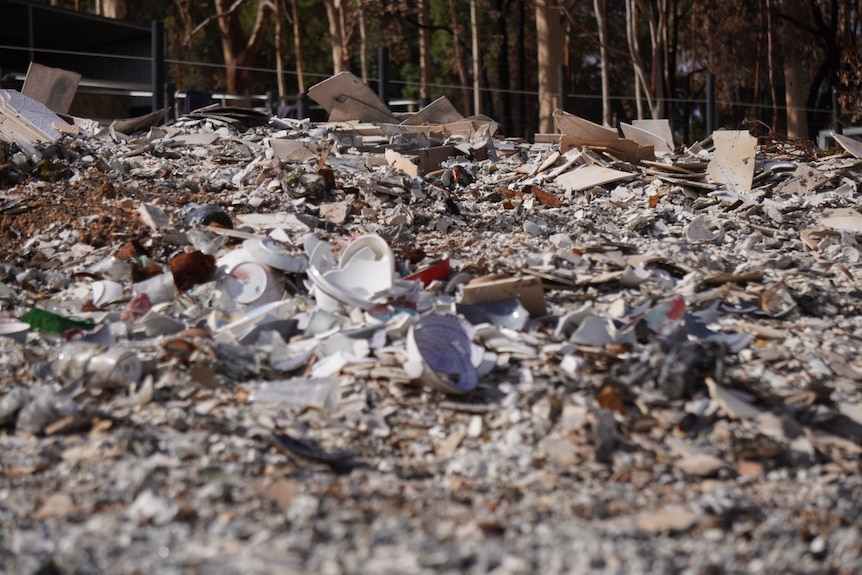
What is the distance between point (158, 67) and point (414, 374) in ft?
24.1

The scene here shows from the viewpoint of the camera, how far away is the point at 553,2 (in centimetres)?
1744

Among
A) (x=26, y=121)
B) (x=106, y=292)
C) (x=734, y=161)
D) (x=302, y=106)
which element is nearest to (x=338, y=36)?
(x=302, y=106)

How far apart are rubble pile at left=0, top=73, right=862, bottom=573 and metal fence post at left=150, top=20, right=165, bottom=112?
329 centimetres

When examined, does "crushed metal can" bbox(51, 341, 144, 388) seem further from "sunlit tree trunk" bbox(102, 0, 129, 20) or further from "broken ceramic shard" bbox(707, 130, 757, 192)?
"sunlit tree trunk" bbox(102, 0, 129, 20)

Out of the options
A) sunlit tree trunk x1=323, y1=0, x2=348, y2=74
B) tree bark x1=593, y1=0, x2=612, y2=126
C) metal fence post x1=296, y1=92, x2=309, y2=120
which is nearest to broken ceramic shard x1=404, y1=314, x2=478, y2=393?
metal fence post x1=296, y1=92, x2=309, y2=120

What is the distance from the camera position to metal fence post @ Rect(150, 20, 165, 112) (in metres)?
10.0

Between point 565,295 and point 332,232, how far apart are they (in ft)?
5.49

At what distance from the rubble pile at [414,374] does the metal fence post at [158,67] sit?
10.8 ft

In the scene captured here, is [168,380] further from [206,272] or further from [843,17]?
[843,17]

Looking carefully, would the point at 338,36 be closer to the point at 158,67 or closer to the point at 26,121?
the point at 158,67

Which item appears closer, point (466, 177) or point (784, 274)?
point (784, 274)

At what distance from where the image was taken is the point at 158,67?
10039 mm

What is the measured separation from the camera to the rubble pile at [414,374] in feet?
8.77

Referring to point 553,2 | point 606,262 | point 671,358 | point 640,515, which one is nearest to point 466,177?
point 606,262
